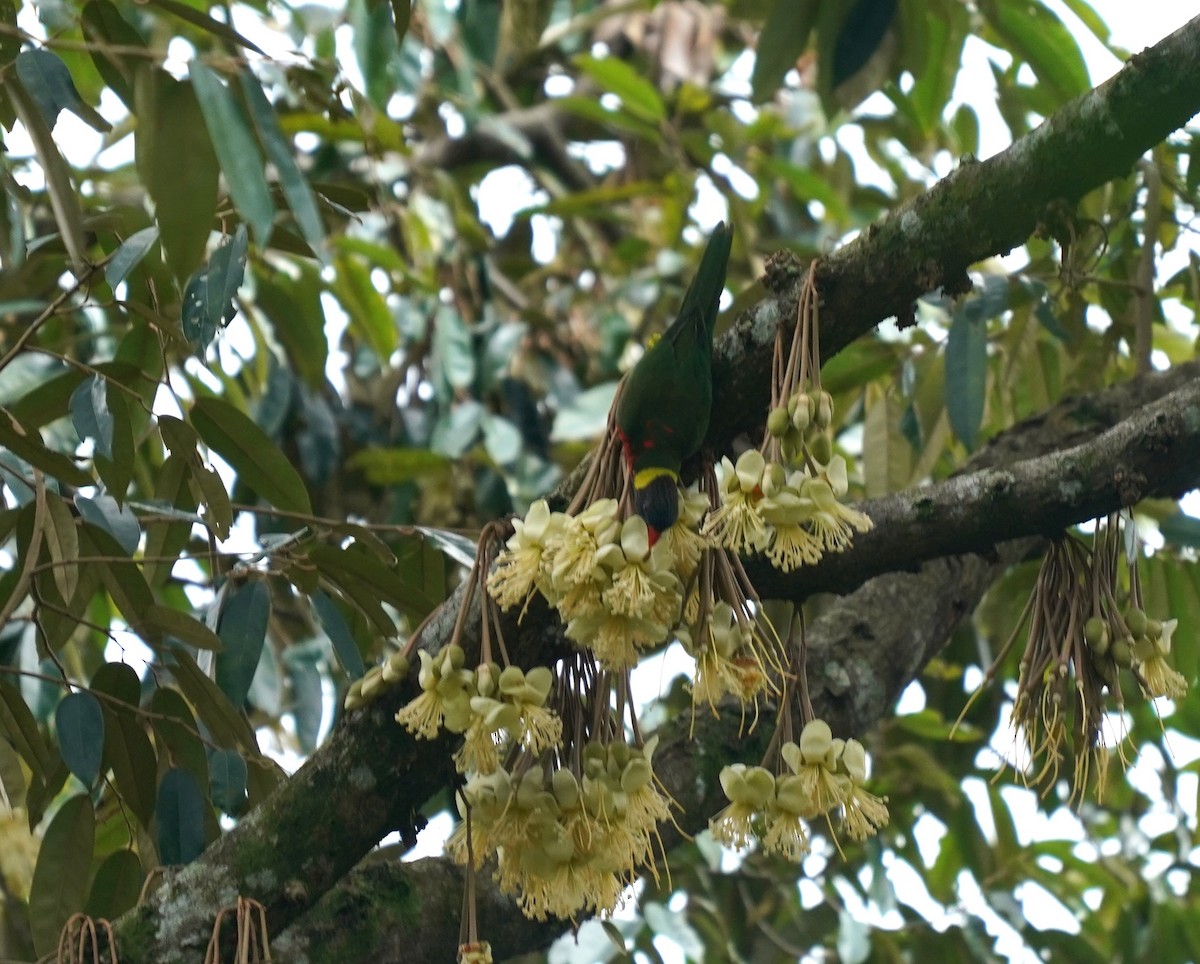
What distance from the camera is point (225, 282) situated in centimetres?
143

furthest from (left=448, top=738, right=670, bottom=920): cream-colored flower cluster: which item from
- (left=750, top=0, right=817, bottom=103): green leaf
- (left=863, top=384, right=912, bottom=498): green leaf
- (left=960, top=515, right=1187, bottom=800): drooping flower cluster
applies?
(left=750, top=0, right=817, bottom=103): green leaf

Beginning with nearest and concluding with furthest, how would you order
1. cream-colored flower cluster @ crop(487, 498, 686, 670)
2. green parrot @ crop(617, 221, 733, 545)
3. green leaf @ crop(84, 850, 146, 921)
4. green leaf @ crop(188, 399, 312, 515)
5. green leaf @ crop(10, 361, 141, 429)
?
cream-colored flower cluster @ crop(487, 498, 686, 670) < green parrot @ crop(617, 221, 733, 545) < green leaf @ crop(84, 850, 146, 921) < green leaf @ crop(188, 399, 312, 515) < green leaf @ crop(10, 361, 141, 429)

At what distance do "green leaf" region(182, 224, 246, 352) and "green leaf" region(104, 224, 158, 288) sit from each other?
60mm

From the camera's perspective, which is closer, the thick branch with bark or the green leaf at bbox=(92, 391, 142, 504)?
the thick branch with bark

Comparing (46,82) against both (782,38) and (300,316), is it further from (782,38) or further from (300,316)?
(782,38)

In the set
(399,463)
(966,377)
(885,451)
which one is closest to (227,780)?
(966,377)

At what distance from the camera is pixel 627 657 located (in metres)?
1.15

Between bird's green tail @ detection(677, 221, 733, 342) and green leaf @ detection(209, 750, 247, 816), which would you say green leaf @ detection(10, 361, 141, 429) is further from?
bird's green tail @ detection(677, 221, 733, 342)

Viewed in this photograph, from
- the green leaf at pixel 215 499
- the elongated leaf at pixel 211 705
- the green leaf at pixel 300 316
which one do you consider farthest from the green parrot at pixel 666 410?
the green leaf at pixel 300 316

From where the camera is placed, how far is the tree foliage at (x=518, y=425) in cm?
135

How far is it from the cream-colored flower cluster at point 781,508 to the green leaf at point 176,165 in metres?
0.50

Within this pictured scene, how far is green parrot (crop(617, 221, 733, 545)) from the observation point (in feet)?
4.00

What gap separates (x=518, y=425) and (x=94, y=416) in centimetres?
198

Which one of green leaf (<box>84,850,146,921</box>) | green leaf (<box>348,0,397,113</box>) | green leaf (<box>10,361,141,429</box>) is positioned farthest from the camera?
green leaf (<box>348,0,397,113</box>)
